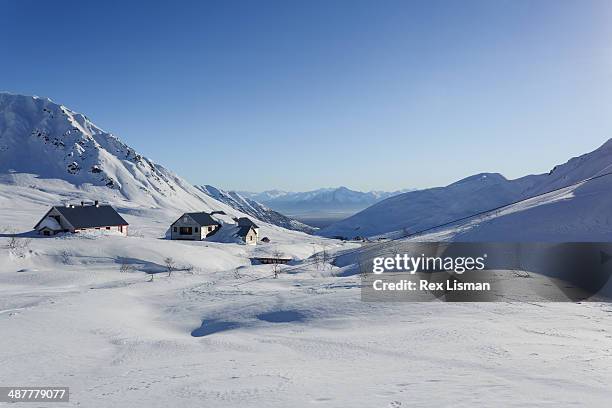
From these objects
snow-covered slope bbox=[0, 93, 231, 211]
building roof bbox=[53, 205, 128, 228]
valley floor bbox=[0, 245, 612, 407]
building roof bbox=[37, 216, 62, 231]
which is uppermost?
snow-covered slope bbox=[0, 93, 231, 211]

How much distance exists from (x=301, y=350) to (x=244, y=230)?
58.9 meters

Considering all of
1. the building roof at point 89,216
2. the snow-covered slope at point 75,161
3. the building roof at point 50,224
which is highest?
the snow-covered slope at point 75,161

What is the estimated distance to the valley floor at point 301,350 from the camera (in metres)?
9.62

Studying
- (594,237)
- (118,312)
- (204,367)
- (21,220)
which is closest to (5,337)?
(118,312)

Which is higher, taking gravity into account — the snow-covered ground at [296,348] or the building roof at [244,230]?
the building roof at [244,230]

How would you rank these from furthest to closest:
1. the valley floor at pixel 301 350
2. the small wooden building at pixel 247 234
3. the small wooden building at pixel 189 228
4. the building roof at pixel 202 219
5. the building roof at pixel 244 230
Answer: the building roof at pixel 202 219
the small wooden building at pixel 189 228
the building roof at pixel 244 230
the small wooden building at pixel 247 234
the valley floor at pixel 301 350

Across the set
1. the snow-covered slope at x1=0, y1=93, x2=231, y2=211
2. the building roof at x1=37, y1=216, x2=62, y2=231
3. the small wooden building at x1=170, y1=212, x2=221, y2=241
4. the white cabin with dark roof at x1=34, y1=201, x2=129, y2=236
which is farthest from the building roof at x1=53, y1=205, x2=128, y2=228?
the snow-covered slope at x1=0, y1=93, x2=231, y2=211

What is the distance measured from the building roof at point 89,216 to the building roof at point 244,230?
19.9 metres

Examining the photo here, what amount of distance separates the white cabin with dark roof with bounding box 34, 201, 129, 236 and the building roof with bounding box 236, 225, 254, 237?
1999 centimetres

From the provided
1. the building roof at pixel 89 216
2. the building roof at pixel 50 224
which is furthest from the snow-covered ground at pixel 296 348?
the building roof at pixel 89 216

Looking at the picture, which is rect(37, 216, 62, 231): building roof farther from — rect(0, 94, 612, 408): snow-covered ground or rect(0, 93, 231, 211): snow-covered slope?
rect(0, 93, 231, 211): snow-covered slope

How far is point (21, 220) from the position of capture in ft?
266

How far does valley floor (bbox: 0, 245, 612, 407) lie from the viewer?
962cm

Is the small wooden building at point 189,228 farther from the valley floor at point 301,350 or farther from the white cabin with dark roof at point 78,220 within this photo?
the valley floor at point 301,350
